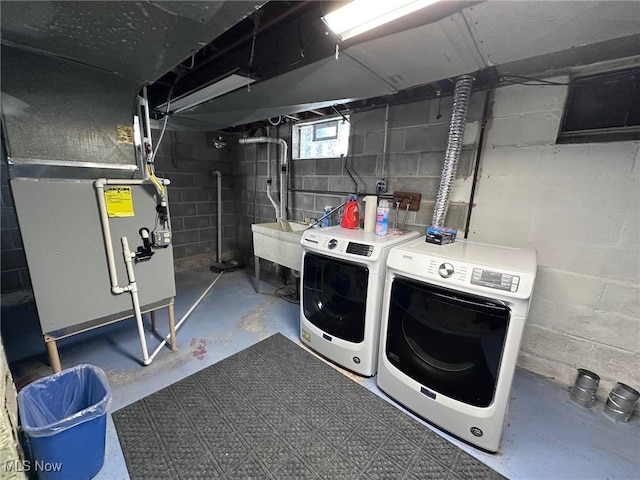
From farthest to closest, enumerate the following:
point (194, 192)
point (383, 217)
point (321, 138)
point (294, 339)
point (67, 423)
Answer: point (194, 192)
point (321, 138)
point (294, 339)
point (383, 217)
point (67, 423)

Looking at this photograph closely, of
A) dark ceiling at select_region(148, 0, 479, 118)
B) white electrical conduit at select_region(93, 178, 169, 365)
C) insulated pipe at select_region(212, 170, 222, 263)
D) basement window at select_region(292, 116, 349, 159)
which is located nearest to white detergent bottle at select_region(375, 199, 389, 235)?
dark ceiling at select_region(148, 0, 479, 118)

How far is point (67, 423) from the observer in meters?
1.04

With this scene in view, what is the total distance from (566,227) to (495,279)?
985 millimetres

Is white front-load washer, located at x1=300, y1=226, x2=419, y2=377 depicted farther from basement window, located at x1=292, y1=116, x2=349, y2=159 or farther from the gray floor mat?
basement window, located at x1=292, y1=116, x2=349, y2=159

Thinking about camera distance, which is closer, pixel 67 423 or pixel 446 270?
pixel 67 423

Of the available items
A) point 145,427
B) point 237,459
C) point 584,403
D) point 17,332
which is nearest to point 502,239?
point 584,403

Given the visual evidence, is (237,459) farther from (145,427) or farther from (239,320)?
(239,320)

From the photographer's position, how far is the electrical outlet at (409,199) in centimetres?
226

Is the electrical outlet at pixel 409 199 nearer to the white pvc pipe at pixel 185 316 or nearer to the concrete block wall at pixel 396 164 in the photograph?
the concrete block wall at pixel 396 164

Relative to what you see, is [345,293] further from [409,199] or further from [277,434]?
[409,199]

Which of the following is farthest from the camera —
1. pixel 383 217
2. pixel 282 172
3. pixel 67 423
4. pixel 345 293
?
pixel 282 172

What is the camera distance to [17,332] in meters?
2.22

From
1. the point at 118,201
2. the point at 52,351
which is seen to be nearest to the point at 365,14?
the point at 118,201

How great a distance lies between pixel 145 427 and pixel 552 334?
2.63 meters
